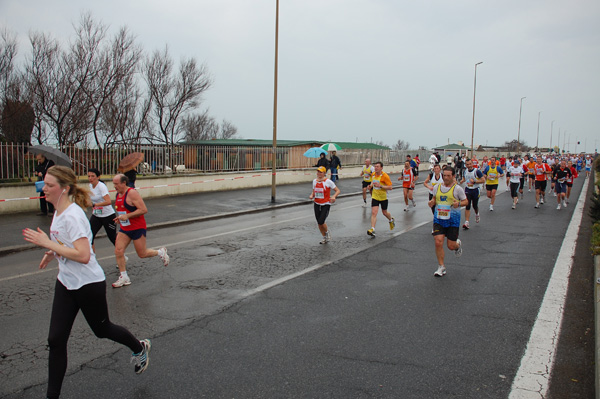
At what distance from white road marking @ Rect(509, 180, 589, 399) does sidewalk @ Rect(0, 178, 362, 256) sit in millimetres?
9168

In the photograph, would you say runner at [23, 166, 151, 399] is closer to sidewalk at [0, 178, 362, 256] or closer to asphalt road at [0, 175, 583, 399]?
asphalt road at [0, 175, 583, 399]

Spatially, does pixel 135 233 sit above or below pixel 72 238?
below

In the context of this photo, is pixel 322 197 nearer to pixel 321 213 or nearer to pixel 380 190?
pixel 321 213

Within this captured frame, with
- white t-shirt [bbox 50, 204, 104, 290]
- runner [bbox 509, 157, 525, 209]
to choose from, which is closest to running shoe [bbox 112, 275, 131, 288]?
white t-shirt [bbox 50, 204, 104, 290]

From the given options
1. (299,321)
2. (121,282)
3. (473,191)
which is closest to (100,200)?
(121,282)

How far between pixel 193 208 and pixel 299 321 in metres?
10.6

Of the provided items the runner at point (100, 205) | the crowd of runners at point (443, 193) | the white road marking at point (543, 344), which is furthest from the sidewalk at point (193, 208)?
the white road marking at point (543, 344)

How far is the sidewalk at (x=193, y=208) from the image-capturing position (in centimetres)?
1095

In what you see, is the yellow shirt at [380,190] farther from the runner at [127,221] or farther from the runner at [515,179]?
the runner at [515,179]

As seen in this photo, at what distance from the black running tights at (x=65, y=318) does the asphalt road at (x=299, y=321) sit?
362 millimetres

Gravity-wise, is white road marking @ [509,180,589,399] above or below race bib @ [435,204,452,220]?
below

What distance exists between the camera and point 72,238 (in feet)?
11.3

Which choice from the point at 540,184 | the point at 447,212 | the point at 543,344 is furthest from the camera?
the point at 540,184

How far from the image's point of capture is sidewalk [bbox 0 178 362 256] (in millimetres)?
10945
